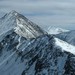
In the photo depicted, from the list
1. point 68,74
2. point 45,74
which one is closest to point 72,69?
point 68,74

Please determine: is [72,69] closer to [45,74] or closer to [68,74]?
[68,74]

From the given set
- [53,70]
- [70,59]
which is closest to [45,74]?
[53,70]

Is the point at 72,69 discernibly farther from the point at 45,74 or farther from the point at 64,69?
the point at 45,74

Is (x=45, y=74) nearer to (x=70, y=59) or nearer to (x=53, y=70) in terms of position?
(x=53, y=70)
